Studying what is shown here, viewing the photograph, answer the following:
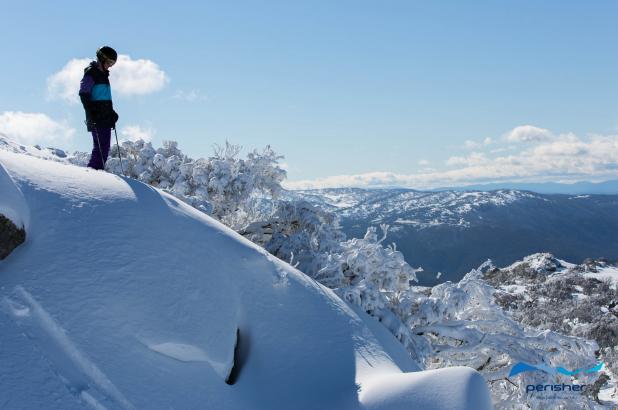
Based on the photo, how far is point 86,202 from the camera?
6441mm

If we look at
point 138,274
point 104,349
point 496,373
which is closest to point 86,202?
point 138,274

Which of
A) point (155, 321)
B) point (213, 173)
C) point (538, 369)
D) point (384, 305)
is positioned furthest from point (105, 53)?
Answer: point (538, 369)

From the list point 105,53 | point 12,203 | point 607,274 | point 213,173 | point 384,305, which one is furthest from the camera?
point 607,274

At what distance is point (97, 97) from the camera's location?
866 centimetres

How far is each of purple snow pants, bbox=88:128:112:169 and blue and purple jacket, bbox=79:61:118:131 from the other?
0.12 metres

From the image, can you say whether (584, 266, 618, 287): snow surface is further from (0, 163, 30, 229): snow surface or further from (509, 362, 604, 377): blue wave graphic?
(0, 163, 30, 229): snow surface

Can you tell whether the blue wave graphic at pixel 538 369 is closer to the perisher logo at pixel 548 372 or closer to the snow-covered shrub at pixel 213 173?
the perisher logo at pixel 548 372

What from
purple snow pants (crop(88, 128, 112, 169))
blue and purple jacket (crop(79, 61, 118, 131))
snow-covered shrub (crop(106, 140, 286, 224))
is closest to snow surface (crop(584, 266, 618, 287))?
snow-covered shrub (crop(106, 140, 286, 224))

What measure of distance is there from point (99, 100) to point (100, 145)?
88 centimetres

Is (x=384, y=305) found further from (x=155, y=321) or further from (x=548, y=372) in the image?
(x=155, y=321)

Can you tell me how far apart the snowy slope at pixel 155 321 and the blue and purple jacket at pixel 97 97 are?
179 centimetres

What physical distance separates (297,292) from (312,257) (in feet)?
12.6

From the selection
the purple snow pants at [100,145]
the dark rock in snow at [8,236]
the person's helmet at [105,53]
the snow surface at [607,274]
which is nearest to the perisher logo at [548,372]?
the purple snow pants at [100,145]

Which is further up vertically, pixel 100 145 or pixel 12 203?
pixel 100 145
